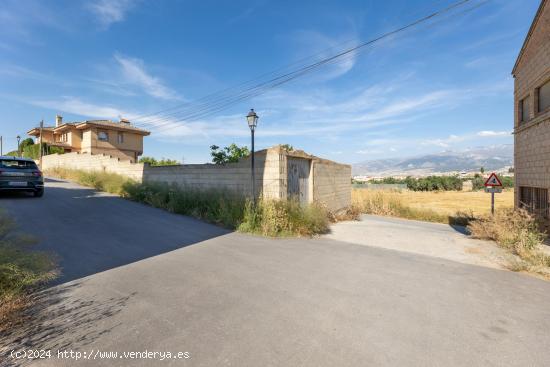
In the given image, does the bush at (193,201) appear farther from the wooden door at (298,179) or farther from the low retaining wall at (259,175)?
the wooden door at (298,179)

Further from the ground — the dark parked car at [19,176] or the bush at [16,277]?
the dark parked car at [19,176]

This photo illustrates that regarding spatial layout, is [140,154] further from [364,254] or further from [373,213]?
[364,254]

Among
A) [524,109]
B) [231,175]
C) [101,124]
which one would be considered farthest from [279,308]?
[101,124]

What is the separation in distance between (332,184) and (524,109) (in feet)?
26.1

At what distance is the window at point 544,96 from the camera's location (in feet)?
27.7

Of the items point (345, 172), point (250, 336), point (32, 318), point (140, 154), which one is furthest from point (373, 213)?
point (140, 154)

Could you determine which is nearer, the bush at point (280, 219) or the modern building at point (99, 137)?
the bush at point (280, 219)

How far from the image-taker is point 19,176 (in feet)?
32.0

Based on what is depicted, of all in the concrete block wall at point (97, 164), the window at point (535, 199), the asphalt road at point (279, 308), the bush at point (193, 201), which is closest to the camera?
the asphalt road at point (279, 308)

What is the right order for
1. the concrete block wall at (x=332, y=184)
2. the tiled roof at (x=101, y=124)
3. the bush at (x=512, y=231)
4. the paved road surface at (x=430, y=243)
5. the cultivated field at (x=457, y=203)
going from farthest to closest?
the tiled roof at (x=101, y=124)
the cultivated field at (x=457, y=203)
the concrete block wall at (x=332, y=184)
the bush at (x=512, y=231)
the paved road surface at (x=430, y=243)

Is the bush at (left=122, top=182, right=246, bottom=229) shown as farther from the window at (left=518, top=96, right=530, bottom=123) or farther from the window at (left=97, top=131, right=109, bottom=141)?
the window at (left=97, top=131, right=109, bottom=141)

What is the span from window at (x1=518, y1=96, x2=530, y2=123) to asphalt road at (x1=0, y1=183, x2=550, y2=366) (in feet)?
27.1

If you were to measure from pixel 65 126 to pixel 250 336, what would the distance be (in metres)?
36.3

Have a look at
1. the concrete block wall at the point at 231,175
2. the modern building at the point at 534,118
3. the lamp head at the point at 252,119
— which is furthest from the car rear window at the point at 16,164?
the modern building at the point at 534,118
